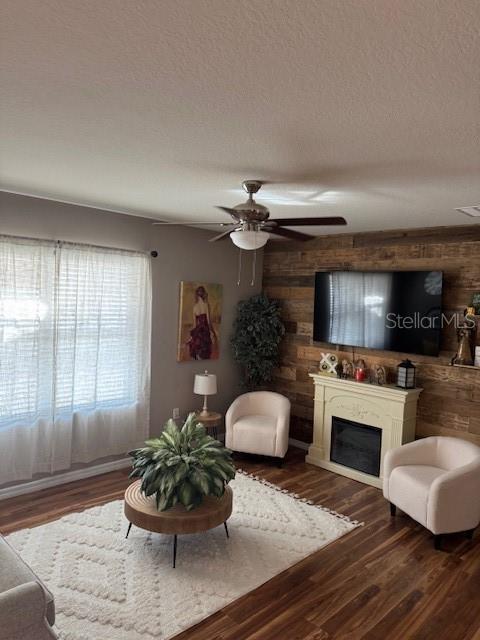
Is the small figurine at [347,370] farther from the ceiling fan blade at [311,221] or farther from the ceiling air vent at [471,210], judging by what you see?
the ceiling fan blade at [311,221]

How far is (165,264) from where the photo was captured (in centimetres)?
500

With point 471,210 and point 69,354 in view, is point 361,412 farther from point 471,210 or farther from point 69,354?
point 69,354

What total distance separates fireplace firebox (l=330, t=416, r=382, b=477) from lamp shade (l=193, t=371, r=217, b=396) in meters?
1.42

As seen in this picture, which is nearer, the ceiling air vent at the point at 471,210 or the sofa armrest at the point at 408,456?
the ceiling air vent at the point at 471,210

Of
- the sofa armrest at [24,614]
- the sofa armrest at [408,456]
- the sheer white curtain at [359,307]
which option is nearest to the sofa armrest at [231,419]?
the sheer white curtain at [359,307]

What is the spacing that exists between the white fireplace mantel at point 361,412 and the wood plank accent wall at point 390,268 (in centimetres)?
28

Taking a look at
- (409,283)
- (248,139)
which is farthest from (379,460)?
(248,139)

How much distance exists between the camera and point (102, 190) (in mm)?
3516

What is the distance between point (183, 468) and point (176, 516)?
1.00 feet

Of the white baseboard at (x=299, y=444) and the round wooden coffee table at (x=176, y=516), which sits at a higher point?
the round wooden coffee table at (x=176, y=516)

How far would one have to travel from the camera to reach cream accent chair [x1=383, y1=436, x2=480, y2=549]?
3.38 m

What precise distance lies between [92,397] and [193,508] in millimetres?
1882

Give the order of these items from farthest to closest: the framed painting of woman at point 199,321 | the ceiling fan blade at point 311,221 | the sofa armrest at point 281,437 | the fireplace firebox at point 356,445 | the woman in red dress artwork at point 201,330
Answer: the woman in red dress artwork at point 201,330 < the framed painting of woman at point 199,321 < the sofa armrest at point 281,437 < the fireplace firebox at point 356,445 < the ceiling fan blade at point 311,221
